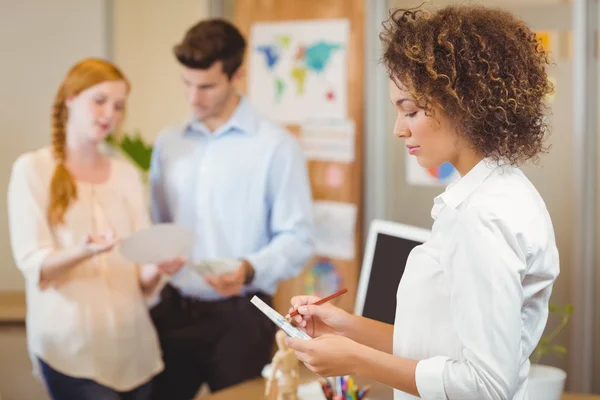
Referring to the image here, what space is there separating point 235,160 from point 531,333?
1.62m

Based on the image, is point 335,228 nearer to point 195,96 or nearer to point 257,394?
point 195,96

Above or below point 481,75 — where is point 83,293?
below

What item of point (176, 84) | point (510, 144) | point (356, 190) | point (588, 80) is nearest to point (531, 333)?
point (510, 144)

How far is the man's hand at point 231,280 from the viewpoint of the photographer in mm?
2566

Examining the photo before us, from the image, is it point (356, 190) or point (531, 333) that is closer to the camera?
point (531, 333)

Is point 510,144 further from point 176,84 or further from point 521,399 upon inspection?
point 176,84

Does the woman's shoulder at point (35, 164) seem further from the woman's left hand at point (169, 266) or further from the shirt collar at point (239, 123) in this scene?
the shirt collar at point (239, 123)

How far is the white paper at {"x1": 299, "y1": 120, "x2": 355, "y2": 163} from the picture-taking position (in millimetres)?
4082

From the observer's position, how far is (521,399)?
1.33 m

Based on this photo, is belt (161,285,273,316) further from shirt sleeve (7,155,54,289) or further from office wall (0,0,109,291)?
office wall (0,0,109,291)

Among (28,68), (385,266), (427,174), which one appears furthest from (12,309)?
(385,266)

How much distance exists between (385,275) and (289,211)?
0.75 meters

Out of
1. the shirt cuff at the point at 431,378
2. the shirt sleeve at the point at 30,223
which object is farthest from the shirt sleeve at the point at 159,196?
the shirt cuff at the point at 431,378

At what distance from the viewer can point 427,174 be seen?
3.85 m
